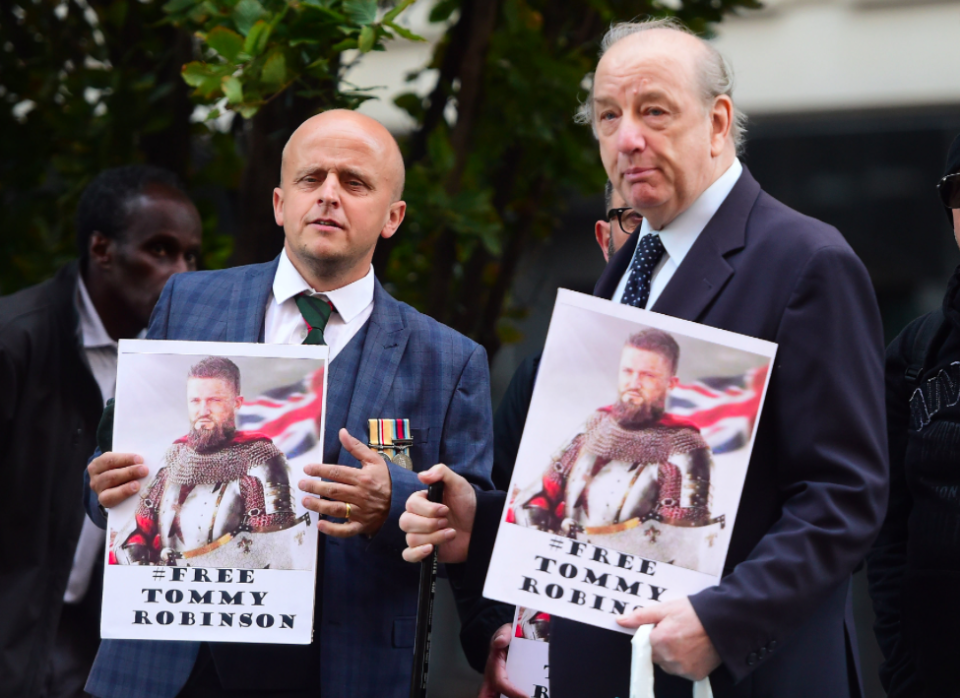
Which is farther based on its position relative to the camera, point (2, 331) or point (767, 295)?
point (2, 331)

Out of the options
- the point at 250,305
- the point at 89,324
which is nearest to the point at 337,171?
the point at 250,305

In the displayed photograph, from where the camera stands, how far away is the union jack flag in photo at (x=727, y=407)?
6.46 ft

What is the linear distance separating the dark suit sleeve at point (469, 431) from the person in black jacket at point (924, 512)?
0.98 meters

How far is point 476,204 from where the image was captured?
3969 millimetres

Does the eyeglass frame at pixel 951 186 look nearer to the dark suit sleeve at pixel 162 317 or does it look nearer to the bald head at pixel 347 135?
the bald head at pixel 347 135

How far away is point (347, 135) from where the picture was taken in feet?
8.66

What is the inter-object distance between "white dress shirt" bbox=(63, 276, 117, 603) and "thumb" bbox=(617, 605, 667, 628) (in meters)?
1.96

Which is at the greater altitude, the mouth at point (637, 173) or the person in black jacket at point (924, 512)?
the mouth at point (637, 173)

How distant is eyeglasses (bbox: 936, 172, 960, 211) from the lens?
276cm

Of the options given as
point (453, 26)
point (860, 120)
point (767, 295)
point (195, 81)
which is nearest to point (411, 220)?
point (453, 26)

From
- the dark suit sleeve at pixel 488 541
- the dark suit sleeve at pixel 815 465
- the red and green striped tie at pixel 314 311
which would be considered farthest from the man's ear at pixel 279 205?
the dark suit sleeve at pixel 815 465

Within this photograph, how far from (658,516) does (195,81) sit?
6.00 feet

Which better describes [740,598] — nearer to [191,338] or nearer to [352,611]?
[352,611]

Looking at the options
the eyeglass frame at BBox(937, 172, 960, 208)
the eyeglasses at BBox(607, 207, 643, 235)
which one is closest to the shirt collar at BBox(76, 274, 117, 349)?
the eyeglasses at BBox(607, 207, 643, 235)
